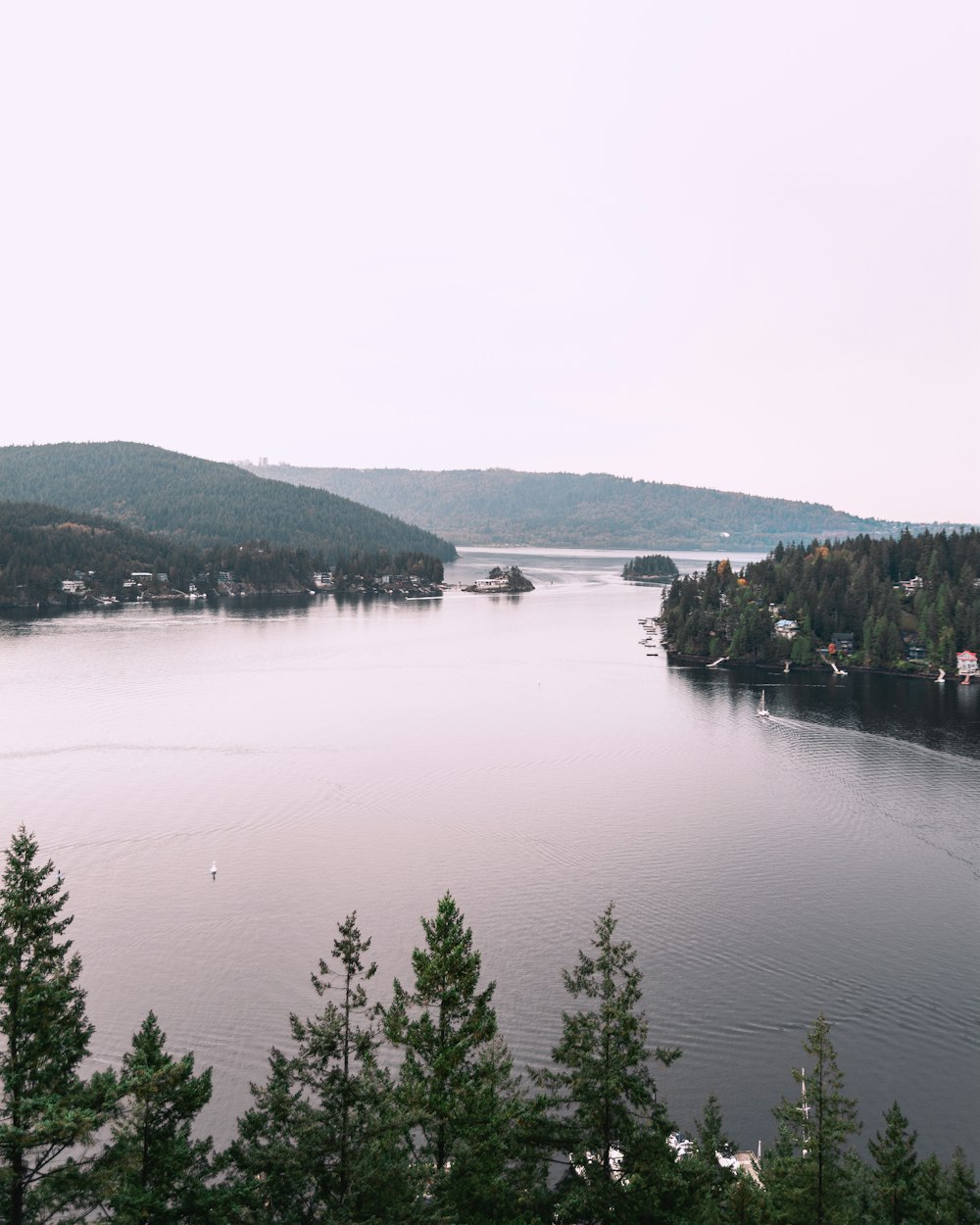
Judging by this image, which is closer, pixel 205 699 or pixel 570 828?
pixel 570 828

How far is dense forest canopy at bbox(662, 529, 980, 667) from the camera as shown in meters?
83.2

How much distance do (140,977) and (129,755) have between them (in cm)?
2615

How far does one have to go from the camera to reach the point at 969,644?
81.6m

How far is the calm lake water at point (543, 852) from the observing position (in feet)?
76.2

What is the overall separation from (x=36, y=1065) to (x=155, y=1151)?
2.14m

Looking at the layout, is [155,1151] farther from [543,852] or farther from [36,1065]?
[543,852]

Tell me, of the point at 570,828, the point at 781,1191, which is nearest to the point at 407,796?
the point at 570,828

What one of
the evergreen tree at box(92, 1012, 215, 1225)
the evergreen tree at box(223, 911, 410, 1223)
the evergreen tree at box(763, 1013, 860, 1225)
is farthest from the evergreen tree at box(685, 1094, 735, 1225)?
the evergreen tree at box(92, 1012, 215, 1225)

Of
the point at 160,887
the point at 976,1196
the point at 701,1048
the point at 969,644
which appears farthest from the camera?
the point at 969,644

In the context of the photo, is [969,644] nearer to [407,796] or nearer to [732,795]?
[732,795]

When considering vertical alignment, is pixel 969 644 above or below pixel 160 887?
above

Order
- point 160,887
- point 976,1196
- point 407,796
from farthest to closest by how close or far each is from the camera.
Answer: point 407,796 < point 160,887 < point 976,1196

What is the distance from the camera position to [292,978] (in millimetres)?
25375

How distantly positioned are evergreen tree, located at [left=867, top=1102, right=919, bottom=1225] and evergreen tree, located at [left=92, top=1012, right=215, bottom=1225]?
11435 millimetres
